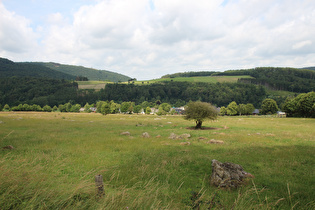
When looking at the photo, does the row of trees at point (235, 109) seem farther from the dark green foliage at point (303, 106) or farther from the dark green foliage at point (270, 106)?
the dark green foliage at point (303, 106)

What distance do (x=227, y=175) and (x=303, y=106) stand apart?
74392mm

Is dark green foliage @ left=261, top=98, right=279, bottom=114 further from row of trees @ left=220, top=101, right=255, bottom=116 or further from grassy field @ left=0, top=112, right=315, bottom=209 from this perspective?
grassy field @ left=0, top=112, right=315, bottom=209

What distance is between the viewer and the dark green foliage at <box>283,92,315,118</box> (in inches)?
2353

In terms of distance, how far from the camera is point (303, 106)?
61938 millimetres

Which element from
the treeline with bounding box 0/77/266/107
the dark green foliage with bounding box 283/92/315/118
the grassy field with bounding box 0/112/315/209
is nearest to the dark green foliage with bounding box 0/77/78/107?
the treeline with bounding box 0/77/266/107

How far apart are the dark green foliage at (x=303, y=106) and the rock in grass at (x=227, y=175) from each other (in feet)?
223

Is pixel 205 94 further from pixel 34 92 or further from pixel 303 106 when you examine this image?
pixel 34 92

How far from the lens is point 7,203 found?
12.3 ft

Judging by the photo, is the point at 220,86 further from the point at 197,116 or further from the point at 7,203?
the point at 7,203

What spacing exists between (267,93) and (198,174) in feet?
674

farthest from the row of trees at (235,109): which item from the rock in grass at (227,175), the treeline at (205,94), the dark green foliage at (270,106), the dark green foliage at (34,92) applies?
the dark green foliage at (34,92)

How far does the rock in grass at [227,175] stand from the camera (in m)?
8.21

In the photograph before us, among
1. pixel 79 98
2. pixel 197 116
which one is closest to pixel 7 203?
pixel 197 116

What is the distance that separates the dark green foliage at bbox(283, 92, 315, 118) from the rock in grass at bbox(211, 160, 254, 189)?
6789cm
